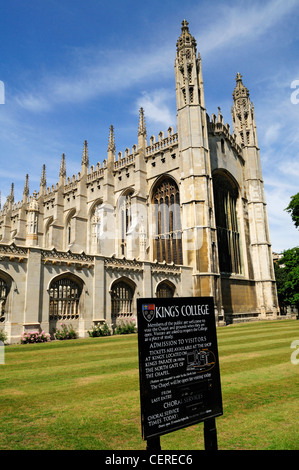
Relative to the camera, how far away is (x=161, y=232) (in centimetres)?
3228

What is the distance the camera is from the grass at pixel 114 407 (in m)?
3.94

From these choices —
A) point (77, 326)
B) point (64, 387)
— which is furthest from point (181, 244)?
point (64, 387)

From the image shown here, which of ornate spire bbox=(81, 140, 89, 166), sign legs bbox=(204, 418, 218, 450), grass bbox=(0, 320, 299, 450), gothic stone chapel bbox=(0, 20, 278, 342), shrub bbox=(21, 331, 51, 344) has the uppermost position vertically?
ornate spire bbox=(81, 140, 89, 166)

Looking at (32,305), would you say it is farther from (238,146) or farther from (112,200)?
(238,146)

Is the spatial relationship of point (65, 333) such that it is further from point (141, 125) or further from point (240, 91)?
point (240, 91)

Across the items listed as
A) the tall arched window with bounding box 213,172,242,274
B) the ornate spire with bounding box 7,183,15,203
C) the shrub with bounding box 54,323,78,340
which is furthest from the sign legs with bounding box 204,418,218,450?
the ornate spire with bounding box 7,183,15,203

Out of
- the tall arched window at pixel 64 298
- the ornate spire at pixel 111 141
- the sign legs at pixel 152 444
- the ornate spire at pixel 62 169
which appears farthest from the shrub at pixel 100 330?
the ornate spire at pixel 62 169

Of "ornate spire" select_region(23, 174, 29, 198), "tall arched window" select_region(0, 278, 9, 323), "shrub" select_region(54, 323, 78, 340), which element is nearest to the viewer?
"tall arched window" select_region(0, 278, 9, 323)

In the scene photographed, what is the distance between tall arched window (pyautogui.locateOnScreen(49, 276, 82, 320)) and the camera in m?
18.2

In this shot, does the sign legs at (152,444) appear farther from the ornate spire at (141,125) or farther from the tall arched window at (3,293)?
the ornate spire at (141,125)

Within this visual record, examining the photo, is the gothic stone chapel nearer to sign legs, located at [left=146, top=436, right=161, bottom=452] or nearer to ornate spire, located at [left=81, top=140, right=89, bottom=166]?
ornate spire, located at [left=81, top=140, right=89, bottom=166]

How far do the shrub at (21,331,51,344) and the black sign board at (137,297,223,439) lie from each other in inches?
554

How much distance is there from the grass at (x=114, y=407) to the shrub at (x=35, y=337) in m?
6.77

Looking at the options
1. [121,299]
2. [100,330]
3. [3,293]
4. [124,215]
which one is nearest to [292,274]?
[121,299]
